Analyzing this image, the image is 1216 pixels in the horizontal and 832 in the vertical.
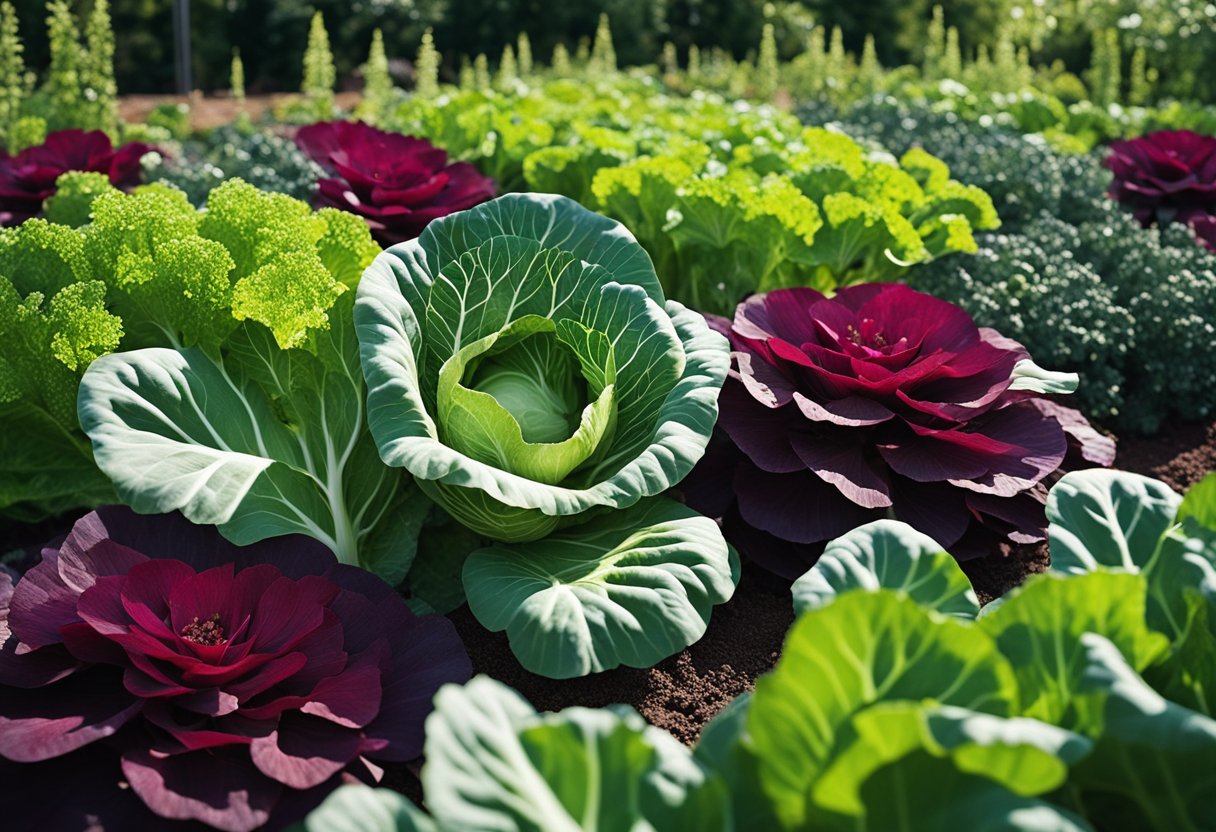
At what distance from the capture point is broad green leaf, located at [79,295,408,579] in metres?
2.27

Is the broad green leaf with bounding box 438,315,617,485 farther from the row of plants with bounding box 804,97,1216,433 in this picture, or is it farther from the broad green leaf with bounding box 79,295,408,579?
the row of plants with bounding box 804,97,1216,433

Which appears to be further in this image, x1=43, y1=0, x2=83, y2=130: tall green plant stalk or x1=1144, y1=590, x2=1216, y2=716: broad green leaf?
x1=43, y1=0, x2=83, y2=130: tall green plant stalk

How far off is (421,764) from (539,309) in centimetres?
114

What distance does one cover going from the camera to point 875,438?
289cm

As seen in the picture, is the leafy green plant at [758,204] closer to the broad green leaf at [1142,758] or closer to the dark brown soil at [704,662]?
the dark brown soil at [704,662]

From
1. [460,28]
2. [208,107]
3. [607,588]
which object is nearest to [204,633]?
[607,588]

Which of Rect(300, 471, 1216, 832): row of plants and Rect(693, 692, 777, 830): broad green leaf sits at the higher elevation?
Rect(300, 471, 1216, 832): row of plants

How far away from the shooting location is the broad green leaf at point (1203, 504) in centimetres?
187

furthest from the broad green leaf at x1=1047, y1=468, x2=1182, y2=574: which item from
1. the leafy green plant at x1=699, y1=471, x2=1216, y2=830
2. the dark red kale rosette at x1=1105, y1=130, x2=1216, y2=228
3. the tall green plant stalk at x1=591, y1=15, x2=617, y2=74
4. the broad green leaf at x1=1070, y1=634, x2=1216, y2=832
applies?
the tall green plant stalk at x1=591, y1=15, x2=617, y2=74

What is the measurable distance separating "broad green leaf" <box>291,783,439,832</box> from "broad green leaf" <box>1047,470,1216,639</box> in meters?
1.18

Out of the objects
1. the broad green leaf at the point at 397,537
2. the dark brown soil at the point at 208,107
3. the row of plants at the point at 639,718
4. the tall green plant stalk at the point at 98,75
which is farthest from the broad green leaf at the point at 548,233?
the dark brown soil at the point at 208,107

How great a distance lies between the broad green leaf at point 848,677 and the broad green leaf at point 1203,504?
65cm

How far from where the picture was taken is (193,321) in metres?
2.65

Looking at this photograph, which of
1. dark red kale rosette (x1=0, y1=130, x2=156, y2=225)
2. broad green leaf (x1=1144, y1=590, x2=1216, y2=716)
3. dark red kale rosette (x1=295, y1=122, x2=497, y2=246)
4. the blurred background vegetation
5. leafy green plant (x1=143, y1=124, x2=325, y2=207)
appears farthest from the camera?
the blurred background vegetation
